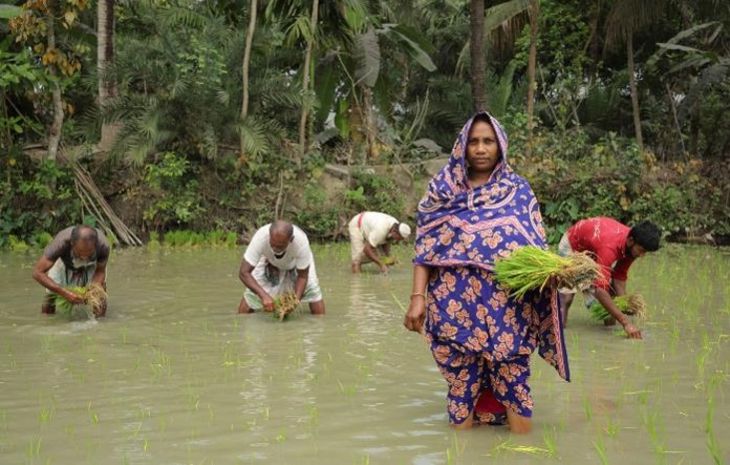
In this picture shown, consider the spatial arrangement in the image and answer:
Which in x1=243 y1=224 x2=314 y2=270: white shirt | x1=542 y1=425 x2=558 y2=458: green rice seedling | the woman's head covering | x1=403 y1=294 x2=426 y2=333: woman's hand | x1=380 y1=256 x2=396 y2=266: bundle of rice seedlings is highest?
the woman's head covering

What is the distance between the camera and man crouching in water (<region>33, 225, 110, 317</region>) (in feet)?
23.8

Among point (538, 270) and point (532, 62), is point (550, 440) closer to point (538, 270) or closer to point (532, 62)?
point (538, 270)

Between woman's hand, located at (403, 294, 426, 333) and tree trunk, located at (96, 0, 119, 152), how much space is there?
41.7 feet

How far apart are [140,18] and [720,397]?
628 inches

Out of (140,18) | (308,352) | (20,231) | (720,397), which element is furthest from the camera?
(140,18)

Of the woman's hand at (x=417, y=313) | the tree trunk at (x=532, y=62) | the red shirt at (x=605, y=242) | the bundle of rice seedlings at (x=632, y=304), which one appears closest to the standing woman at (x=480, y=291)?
the woman's hand at (x=417, y=313)

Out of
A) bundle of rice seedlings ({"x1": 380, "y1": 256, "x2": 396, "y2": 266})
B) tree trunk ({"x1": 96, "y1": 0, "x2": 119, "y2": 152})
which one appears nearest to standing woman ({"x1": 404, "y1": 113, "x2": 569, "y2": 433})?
bundle of rice seedlings ({"x1": 380, "y1": 256, "x2": 396, "y2": 266})

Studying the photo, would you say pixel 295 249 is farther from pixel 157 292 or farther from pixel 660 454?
pixel 660 454

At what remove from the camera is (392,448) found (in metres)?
4.17

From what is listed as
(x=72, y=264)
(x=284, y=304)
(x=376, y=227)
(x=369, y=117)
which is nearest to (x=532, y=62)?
(x=369, y=117)

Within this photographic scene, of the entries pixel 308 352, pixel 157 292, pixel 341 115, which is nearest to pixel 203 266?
pixel 157 292

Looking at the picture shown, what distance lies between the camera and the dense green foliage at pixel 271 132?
51.3 feet

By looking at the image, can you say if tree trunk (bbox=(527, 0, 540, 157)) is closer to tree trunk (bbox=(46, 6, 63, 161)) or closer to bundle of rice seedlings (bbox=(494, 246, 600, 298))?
tree trunk (bbox=(46, 6, 63, 161))

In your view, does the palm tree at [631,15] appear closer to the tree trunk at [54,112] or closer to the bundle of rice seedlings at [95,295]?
the tree trunk at [54,112]
